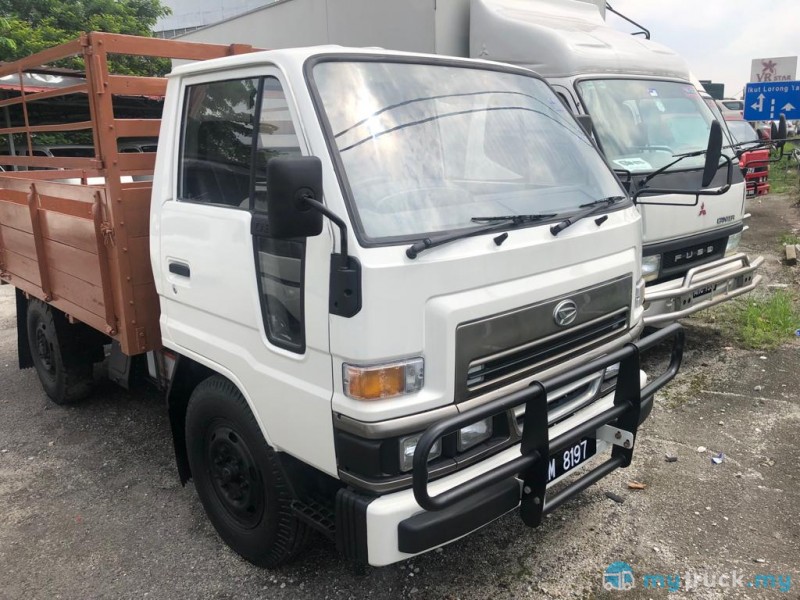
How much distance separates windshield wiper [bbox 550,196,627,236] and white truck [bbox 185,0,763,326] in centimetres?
170

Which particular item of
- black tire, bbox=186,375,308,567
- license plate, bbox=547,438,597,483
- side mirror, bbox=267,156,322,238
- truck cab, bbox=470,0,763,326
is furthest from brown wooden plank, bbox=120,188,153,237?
truck cab, bbox=470,0,763,326

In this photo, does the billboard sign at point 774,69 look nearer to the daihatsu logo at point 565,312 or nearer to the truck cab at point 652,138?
the truck cab at point 652,138

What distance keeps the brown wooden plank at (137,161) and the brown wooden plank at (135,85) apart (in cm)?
31

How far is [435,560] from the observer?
117 inches

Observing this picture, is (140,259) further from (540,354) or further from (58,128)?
(540,354)

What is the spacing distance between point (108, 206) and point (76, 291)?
2.76ft

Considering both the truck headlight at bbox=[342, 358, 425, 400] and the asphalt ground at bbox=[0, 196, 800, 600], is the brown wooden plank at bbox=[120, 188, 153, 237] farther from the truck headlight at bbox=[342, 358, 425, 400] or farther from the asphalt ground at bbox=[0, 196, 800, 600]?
the truck headlight at bbox=[342, 358, 425, 400]

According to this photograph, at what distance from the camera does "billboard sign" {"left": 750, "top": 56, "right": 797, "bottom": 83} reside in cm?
1550

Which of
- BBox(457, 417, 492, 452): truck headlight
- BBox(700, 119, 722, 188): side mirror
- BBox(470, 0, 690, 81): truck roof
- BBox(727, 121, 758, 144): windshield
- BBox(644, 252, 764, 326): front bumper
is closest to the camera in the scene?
BBox(457, 417, 492, 452): truck headlight

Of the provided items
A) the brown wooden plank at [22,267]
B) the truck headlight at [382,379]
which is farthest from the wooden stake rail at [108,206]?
the truck headlight at [382,379]

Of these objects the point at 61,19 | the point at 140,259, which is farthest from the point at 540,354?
the point at 61,19

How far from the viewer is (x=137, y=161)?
3.28 m

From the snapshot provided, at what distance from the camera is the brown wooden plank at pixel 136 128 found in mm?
3186

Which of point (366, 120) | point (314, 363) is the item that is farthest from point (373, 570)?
point (366, 120)
